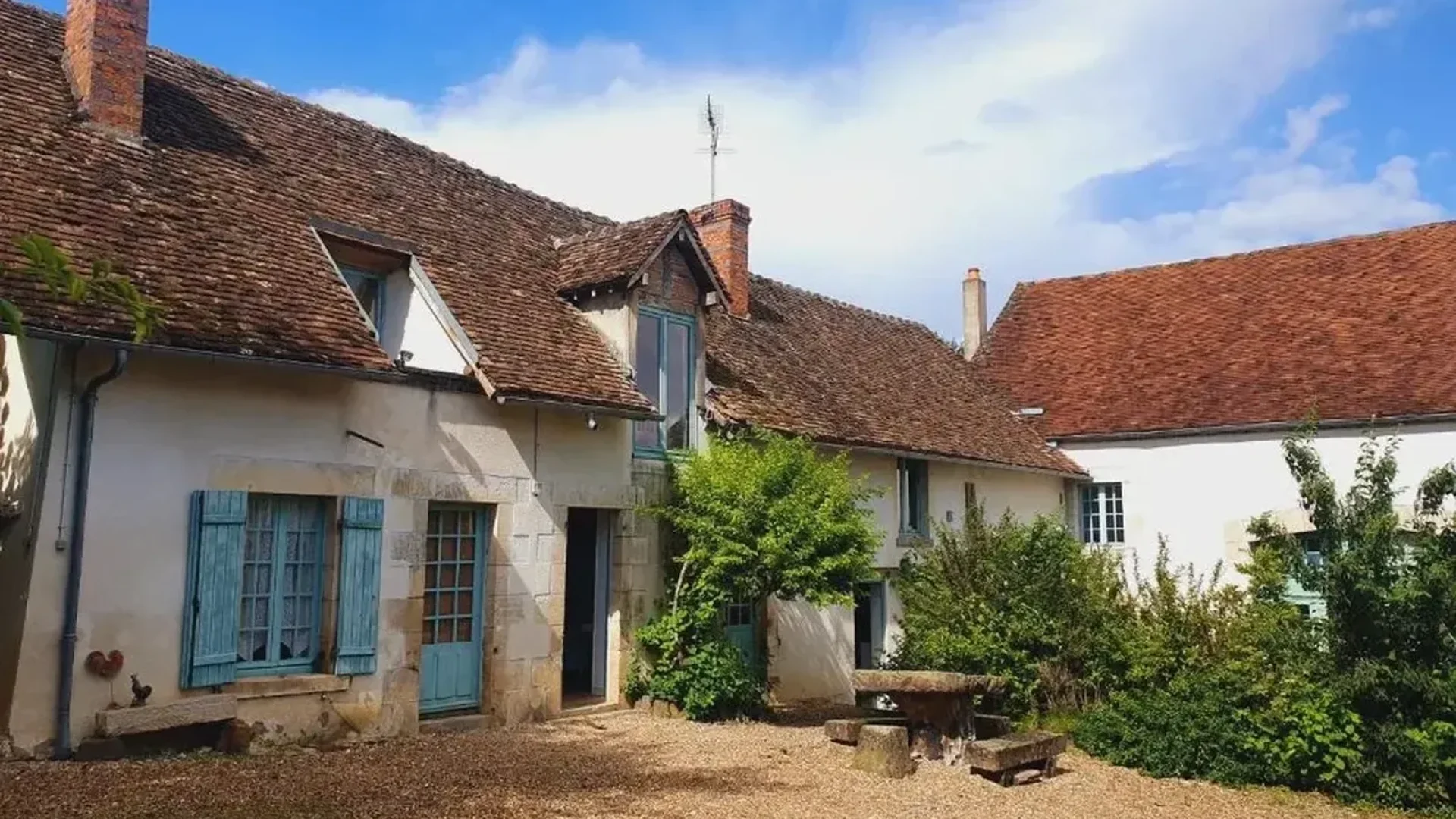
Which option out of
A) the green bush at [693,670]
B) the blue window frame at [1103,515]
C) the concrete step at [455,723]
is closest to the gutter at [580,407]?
the green bush at [693,670]

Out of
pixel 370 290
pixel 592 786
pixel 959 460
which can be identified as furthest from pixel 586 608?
pixel 959 460

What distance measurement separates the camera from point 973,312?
22891 millimetres

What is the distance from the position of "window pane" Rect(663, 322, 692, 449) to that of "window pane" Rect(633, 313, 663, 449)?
0.13 meters

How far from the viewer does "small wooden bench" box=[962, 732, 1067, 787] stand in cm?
921

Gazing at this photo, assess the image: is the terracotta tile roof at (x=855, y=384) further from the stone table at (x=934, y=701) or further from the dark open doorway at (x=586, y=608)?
the stone table at (x=934, y=701)

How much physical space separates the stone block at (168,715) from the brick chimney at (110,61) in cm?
521

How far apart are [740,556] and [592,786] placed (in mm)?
3705

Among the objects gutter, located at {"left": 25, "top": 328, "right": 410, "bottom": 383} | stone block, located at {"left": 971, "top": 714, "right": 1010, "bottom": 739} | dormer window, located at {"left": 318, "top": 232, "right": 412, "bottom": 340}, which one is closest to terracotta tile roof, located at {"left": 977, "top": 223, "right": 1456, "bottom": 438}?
stone block, located at {"left": 971, "top": 714, "right": 1010, "bottom": 739}

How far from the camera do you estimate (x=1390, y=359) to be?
17.5 metres

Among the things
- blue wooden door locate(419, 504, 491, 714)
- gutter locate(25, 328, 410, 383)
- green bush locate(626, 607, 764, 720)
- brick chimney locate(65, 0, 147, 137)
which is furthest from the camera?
green bush locate(626, 607, 764, 720)

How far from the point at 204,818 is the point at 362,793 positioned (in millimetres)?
1110

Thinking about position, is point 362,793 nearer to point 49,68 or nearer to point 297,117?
point 49,68

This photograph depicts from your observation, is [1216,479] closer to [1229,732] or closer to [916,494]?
[916,494]

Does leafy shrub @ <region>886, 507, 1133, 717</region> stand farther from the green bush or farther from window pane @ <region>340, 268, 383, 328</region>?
window pane @ <region>340, 268, 383, 328</region>
